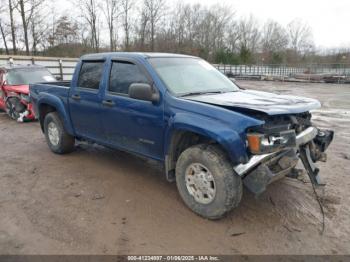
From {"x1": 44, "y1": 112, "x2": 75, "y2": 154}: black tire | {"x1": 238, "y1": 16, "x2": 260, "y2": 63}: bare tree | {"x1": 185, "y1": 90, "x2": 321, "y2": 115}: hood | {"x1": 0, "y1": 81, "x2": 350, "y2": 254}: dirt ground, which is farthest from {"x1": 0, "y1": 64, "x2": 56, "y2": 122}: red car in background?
{"x1": 238, "y1": 16, "x2": 260, "y2": 63}: bare tree

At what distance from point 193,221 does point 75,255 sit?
Result: 1.31 meters

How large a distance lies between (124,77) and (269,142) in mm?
2258

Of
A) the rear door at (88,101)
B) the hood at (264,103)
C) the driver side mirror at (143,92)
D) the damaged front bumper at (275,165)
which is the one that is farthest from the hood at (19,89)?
the damaged front bumper at (275,165)

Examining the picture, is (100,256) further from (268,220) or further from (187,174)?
(268,220)

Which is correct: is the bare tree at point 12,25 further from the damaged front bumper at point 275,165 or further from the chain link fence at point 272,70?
the damaged front bumper at point 275,165

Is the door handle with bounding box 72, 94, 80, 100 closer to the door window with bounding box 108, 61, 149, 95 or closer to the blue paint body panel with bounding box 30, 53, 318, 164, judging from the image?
the blue paint body panel with bounding box 30, 53, 318, 164

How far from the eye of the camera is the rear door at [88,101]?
4.56m

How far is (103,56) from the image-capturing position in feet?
15.2

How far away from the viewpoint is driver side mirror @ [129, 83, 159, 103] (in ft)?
11.7

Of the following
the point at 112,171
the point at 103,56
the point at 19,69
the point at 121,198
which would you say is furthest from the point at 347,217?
the point at 19,69

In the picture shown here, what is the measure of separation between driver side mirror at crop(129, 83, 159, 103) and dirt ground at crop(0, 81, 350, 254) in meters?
1.35

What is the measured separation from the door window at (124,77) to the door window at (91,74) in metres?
0.32

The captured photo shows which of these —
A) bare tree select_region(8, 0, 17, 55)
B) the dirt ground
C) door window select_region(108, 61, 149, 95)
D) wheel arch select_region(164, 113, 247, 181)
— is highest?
bare tree select_region(8, 0, 17, 55)

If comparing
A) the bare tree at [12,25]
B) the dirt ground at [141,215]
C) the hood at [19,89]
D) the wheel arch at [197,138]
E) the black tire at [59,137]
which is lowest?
the dirt ground at [141,215]
